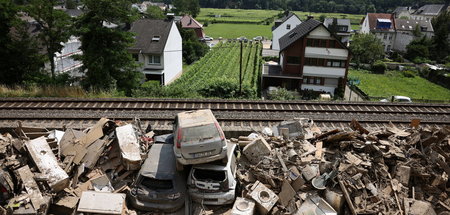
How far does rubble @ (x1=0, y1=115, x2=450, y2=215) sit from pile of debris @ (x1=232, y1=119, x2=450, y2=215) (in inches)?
1.2

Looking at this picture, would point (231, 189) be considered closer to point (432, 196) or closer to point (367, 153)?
point (367, 153)

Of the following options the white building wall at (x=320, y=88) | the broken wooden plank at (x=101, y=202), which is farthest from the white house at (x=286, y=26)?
the broken wooden plank at (x=101, y=202)

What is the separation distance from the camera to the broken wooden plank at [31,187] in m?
9.17

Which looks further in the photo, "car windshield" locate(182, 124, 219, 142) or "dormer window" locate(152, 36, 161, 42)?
"dormer window" locate(152, 36, 161, 42)

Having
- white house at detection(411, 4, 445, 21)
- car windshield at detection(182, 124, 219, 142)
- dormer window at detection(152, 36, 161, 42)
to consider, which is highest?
white house at detection(411, 4, 445, 21)

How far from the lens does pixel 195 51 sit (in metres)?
55.9

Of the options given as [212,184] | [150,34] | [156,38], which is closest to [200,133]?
[212,184]

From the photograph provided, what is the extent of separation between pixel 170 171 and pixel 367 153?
6.83m

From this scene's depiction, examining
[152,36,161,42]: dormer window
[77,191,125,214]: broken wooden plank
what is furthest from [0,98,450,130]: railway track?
[152,36,161,42]: dormer window

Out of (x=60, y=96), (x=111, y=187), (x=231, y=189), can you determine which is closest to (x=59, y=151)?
(x=111, y=187)

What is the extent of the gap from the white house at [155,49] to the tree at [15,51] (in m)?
12.1

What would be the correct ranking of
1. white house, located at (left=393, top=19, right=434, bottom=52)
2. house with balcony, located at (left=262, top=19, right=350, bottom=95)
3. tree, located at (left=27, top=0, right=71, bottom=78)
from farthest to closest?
white house, located at (left=393, top=19, right=434, bottom=52)
house with balcony, located at (left=262, top=19, right=350, bottom=95)
tree, located at (left=27, top=0, right=71, bottom=78)

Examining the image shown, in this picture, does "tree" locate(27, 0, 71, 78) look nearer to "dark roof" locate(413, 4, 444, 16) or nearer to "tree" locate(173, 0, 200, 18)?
"tree" locate(173, 0, 200, 18)

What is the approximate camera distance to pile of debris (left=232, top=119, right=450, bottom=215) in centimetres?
974
